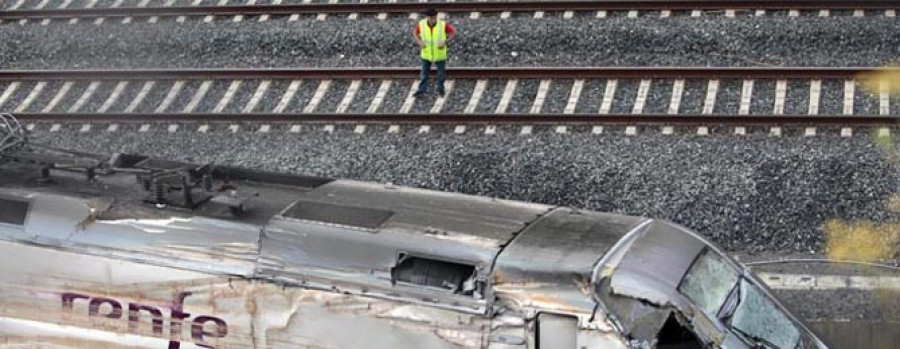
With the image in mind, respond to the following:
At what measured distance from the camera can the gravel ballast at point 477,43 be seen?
53.6ft

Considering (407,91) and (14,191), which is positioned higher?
(407,91)

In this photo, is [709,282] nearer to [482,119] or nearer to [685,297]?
[685,297]

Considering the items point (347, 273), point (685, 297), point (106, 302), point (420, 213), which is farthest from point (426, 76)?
point (685, 297)

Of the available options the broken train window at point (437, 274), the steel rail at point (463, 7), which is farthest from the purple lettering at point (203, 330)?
the steel rail at point (463, 7)

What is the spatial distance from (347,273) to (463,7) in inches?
346

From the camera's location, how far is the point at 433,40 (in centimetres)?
1602

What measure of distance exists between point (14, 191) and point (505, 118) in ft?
21.1

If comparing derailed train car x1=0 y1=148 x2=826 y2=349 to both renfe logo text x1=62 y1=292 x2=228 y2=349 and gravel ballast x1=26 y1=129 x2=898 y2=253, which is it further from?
gravel ballast x1=26 y1=129 x2=898 y2=253

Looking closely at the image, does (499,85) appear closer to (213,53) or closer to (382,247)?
(213,53)

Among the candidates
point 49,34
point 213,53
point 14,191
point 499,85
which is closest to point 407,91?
point 499,85

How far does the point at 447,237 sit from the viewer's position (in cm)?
917

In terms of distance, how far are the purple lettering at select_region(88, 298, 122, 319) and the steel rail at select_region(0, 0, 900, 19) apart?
8589mm

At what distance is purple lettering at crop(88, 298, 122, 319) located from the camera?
31.6ft

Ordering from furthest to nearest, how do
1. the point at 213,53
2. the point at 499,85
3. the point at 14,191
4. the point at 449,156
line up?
the point at 213,53 < the point at 499,85 < the point at 449,156 < the point at 14,191
